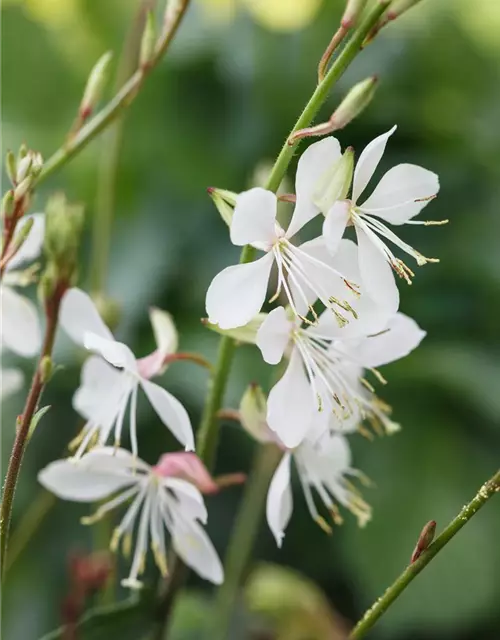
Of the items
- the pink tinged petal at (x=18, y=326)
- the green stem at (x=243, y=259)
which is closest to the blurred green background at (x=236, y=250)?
the green stem at (x=243, y=259)

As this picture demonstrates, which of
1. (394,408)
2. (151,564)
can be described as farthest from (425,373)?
(151,564)

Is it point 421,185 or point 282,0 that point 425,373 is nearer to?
point 421,185

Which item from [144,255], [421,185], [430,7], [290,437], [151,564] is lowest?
[151,564]

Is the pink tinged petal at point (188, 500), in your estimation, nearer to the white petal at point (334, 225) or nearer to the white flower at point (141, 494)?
the white flower at point (141, 494)

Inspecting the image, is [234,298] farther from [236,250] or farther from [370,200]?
[236,250]

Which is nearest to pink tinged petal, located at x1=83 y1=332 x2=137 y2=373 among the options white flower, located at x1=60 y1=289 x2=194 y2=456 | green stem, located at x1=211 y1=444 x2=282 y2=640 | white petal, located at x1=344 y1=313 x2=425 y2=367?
white flower, located at x1=60 y1=289 x2=194 y2=456

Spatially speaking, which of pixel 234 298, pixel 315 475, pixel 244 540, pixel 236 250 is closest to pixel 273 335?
pixel 234 298
